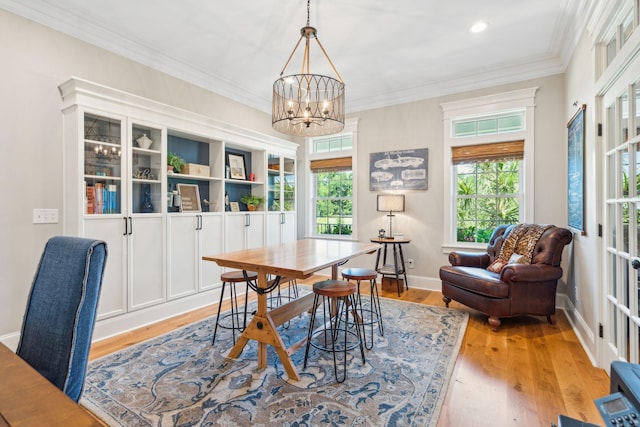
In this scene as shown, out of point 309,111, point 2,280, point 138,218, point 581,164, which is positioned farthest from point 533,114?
point 2,280

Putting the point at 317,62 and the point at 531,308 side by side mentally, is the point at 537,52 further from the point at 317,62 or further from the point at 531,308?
the point at 531,308

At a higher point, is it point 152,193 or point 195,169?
point 195,169

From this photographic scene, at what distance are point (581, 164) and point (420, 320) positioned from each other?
2084mm

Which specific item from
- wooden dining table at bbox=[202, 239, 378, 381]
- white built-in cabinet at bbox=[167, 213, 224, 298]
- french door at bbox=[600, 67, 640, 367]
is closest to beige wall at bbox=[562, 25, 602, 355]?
french door at bbox=[600, 67, 640, 367]

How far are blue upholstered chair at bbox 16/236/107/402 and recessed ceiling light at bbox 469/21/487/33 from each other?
3.54 m

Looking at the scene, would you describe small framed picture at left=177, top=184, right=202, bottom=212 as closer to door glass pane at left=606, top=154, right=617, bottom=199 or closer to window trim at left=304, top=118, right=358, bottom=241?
window trim at left=304, top=118, right=358, bottom=241

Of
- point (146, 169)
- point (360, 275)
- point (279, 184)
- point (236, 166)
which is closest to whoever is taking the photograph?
point (360, 275)

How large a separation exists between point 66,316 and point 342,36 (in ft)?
10.6

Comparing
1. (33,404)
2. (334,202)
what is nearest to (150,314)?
(33,404)

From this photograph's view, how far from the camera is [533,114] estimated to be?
3918 mm

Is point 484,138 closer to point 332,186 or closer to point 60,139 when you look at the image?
point 332,186

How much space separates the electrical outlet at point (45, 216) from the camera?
2.72 meters

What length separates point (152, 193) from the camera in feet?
11.3

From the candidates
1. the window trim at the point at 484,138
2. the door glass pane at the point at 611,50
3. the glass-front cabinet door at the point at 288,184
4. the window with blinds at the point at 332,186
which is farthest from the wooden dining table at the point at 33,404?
the window with blinds at the point at 332,186
